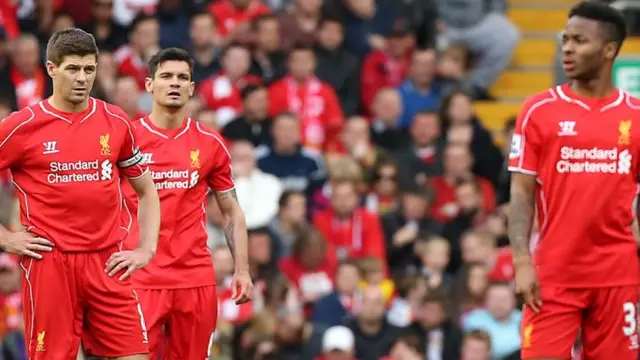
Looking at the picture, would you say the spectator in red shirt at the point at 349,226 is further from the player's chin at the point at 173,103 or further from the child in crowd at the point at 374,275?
the player's chin at the point at 173,103

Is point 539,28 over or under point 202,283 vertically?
over

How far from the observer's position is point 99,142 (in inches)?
367

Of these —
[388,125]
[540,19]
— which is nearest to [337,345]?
[388,125]

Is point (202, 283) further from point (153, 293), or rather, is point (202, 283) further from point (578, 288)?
point (578, 288)

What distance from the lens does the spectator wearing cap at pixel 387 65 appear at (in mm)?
18250

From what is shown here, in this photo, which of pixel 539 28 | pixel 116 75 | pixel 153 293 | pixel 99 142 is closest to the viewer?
pixel 99 142

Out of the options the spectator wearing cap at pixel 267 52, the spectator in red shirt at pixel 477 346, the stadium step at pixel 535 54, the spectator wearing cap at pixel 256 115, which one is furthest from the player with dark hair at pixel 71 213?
the stadium step at pixel 535 54

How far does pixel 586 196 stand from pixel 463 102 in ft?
26.7

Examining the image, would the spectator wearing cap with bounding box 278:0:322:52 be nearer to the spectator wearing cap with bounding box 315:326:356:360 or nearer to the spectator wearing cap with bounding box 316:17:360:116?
the spectator wearing cap with bounding box 316:17:360:116

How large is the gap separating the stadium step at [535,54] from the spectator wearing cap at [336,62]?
2726mm

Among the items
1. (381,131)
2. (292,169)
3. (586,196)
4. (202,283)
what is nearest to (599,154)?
(586,196)

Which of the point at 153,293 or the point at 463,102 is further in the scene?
the point at 463,102

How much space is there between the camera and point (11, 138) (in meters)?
9.11

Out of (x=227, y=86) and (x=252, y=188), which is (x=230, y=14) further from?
(x=252, y=188)
